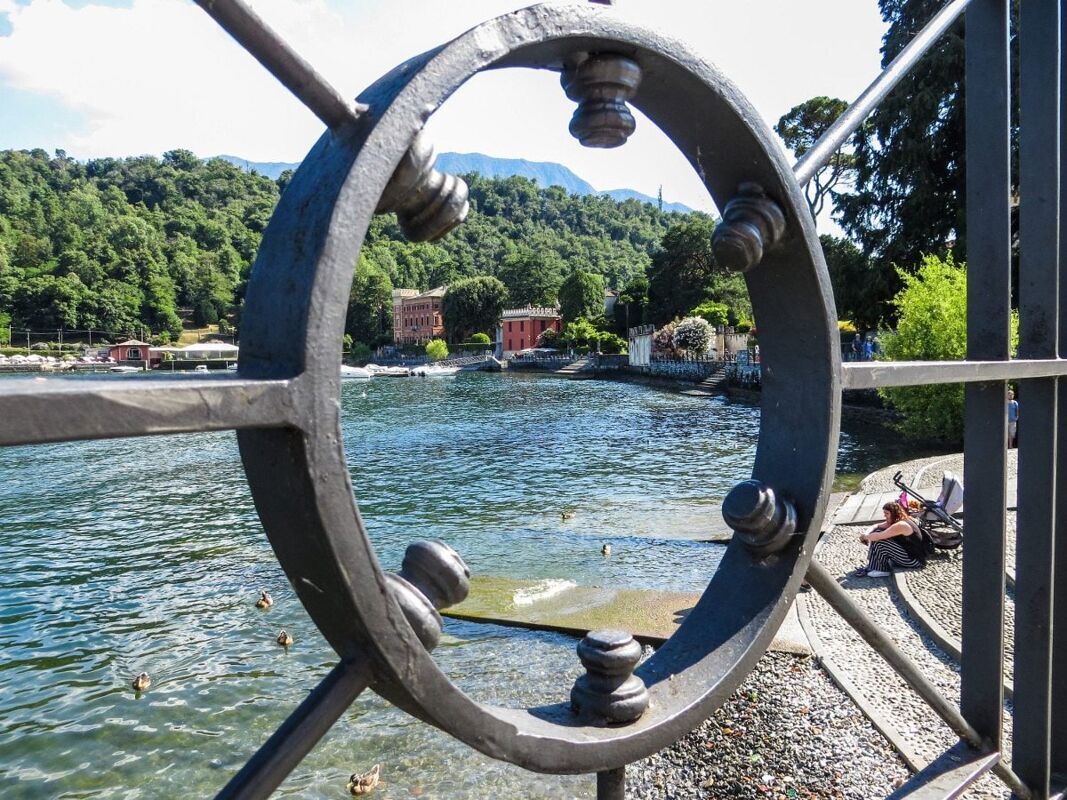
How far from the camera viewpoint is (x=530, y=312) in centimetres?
8500

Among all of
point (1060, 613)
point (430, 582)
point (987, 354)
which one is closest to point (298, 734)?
point (430, 582)

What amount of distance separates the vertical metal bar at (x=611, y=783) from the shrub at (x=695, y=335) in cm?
5321

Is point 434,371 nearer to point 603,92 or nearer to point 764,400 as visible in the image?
point 764,400

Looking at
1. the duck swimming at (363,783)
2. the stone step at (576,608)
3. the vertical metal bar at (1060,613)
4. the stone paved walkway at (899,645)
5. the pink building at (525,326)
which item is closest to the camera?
the vertical metal bar at (1060,613)

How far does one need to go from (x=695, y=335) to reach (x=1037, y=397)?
2065 inches

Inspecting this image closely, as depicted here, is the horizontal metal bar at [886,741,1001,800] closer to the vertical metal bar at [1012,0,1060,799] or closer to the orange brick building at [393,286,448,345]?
the vertical metal bar at [1012,0,1060,799]

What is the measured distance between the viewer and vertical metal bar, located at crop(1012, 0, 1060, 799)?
1.73 metres

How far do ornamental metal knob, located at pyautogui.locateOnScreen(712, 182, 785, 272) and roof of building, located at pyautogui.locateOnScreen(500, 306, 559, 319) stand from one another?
83.8m

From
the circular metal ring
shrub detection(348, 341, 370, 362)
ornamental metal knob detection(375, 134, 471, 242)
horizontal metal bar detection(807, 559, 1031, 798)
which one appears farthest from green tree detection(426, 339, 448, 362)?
ornamental metal knob detection(375, 134, 471, 242)

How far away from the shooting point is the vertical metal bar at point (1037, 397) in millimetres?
1726

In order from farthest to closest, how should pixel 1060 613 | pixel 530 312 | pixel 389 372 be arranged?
1. pixel 530 312
2. pixel 389 372
3. pixel 1060 613

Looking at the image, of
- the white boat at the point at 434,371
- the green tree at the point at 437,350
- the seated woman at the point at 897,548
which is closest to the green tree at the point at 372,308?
the green tree at the point at 437,350

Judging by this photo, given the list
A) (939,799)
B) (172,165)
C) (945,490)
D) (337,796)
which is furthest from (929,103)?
(172,165)

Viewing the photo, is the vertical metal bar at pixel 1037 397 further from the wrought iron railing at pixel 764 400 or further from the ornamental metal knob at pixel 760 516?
the ornamental metal knob at pixel 760 516
